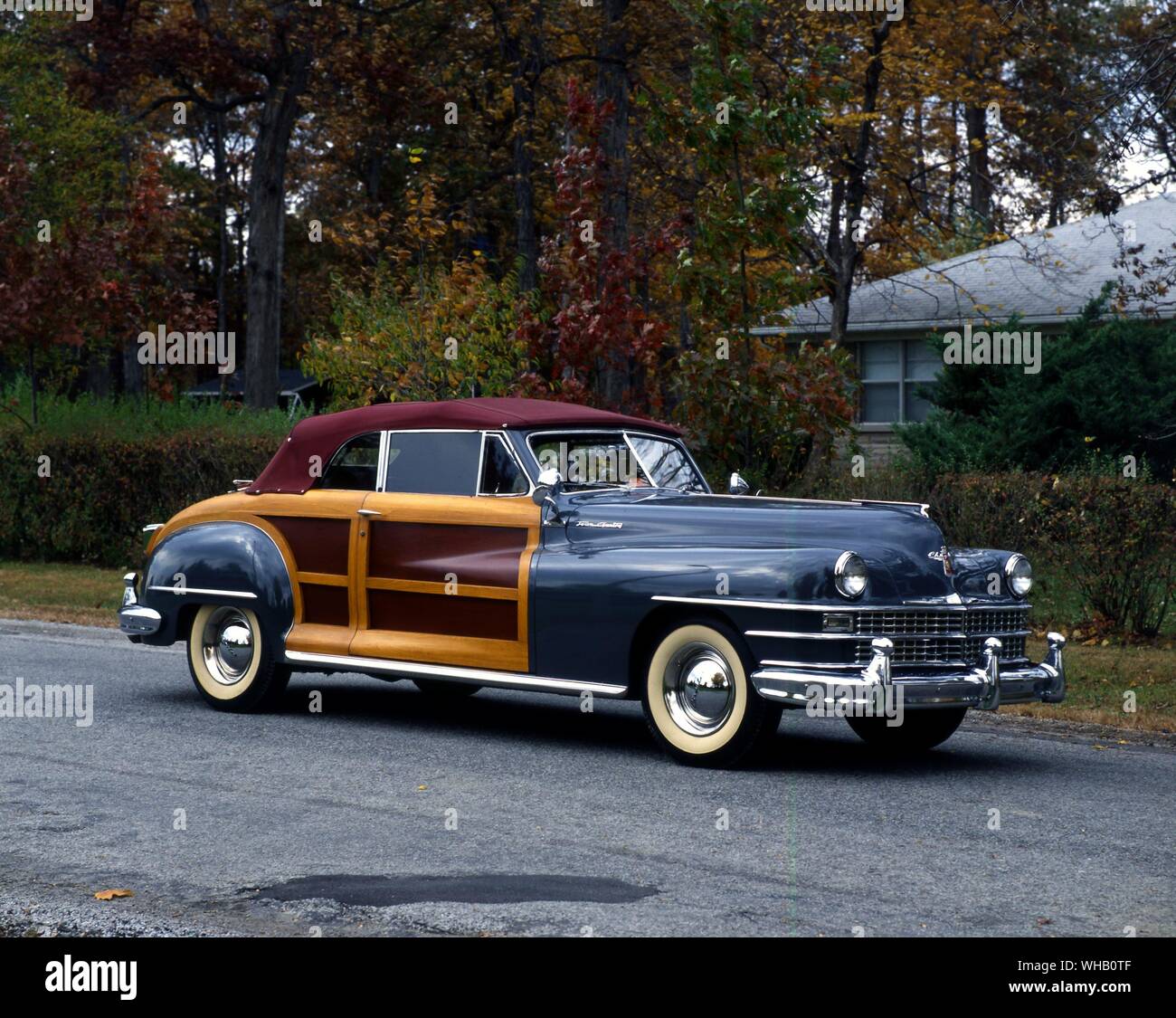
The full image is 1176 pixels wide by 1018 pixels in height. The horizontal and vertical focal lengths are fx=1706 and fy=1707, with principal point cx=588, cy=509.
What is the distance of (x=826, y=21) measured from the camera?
2977 centimetres

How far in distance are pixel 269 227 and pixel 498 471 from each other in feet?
68.8

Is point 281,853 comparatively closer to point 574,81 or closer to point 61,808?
point 61,808

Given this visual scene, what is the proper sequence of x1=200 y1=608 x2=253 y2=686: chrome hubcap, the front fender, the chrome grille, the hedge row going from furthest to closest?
the hedge row, x1=200 y1=608 x2=253 y2=686: chrome hubcap, the front fender, the chrome grille

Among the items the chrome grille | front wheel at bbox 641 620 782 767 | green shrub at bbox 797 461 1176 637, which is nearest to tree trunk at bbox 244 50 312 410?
green shrub at bbox 797 461 1176 637

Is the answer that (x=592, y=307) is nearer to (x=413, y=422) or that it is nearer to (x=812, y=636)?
(x=413, y=422)

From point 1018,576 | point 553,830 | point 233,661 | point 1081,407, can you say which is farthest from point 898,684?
point 1081,407

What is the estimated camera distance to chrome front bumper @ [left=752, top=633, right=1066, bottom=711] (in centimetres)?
824

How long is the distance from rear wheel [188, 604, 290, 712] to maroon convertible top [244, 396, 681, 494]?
34.0 inches

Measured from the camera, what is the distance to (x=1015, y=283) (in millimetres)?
31891

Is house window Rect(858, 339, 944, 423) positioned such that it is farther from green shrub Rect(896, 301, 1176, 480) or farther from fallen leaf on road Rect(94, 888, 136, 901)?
fallen leaf on road Rect(94, 888, 136, 901)

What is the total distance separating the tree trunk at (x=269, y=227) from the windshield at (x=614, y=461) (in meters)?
19.5

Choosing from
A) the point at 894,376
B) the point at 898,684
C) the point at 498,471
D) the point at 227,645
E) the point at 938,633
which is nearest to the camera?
the point at 898,684

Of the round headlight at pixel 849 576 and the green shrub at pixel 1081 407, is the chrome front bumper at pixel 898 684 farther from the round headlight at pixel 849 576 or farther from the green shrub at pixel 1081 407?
the green shrub at pixel 1081 407

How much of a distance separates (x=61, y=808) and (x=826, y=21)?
81.8ft
